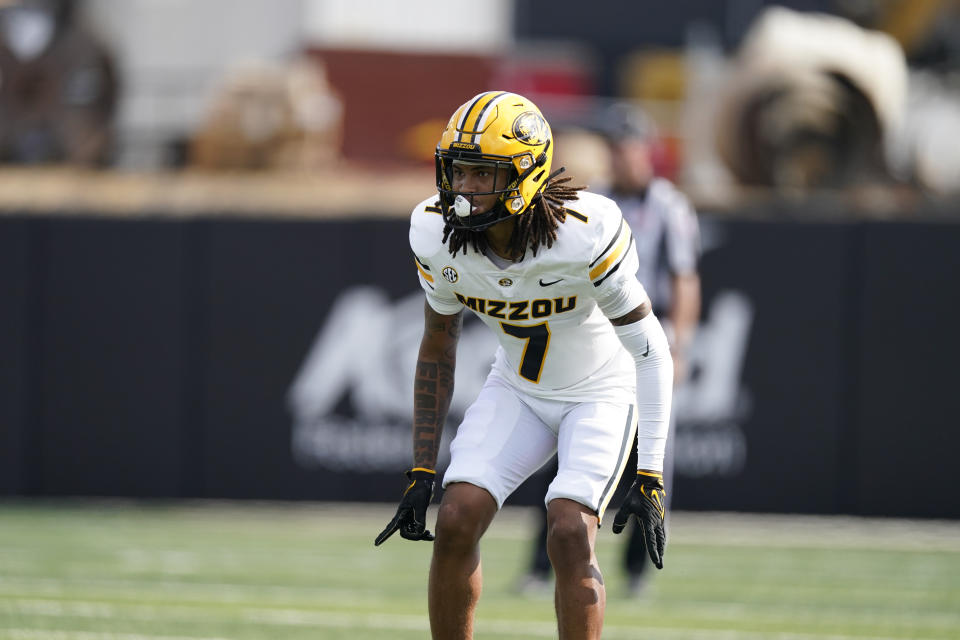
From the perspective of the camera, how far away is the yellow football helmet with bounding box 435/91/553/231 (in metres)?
4.60

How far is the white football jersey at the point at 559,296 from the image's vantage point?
15.4 ft

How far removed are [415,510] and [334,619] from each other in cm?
176

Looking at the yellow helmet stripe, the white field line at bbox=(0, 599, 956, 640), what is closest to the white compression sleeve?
the yellow helmet stripe

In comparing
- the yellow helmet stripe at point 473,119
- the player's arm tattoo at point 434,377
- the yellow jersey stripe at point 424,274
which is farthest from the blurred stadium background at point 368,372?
the yellow helmet stripe at point 473,119

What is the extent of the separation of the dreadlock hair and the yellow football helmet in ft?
0.15

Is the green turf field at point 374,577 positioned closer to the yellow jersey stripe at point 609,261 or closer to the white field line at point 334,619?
the white field line at point 334,619

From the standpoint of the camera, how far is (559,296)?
189 inches

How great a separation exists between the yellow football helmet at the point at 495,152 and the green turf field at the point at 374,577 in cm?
215

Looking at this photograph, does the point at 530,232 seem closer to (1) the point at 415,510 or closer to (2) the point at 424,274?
(2) the point at 424,274

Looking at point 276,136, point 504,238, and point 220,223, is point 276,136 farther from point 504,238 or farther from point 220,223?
point 504,238

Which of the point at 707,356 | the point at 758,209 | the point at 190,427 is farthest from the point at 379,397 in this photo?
the point at 758,209

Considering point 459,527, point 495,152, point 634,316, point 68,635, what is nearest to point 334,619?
point 68,635

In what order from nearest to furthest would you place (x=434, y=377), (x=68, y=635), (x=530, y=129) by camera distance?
(x=530, y=129), (x=434, y=377), (x=68, y=635)

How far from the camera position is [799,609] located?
23.1 ft
